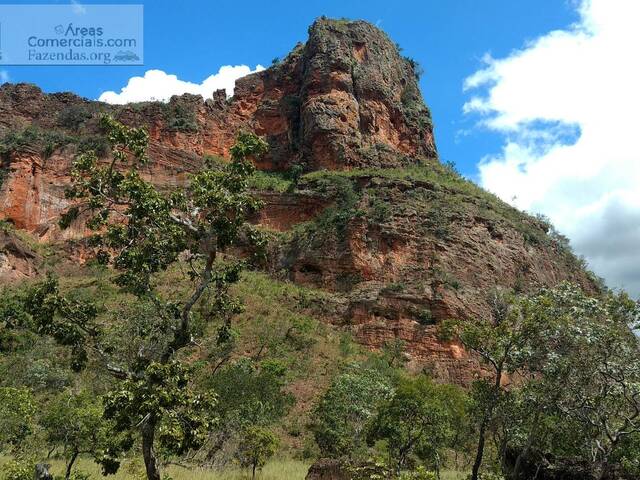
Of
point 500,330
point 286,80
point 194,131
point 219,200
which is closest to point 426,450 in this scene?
point 500,330

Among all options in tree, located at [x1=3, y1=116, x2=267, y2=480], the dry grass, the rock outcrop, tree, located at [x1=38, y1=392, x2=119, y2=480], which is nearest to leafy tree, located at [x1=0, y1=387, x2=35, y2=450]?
tree, located at [x1=38, y1=392, x2=119, y2=480]

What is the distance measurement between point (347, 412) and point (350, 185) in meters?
24.2

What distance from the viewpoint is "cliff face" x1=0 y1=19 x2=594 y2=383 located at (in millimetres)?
34875

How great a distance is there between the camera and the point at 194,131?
170 feet

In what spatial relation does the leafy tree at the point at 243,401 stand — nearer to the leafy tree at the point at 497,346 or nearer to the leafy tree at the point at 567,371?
the leafy tree at the point at 497,346

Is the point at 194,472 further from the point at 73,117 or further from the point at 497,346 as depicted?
the point at 73,117

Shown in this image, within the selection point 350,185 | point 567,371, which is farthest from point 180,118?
point 567,371

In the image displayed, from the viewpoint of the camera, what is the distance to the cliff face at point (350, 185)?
3488 cm

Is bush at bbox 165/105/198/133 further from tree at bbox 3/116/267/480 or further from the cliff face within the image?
tree at bbox 3/116/267/480

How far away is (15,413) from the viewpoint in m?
13.5

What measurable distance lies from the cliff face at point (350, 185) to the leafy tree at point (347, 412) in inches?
404

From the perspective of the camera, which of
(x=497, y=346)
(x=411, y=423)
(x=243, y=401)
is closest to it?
(x=497, y=346)

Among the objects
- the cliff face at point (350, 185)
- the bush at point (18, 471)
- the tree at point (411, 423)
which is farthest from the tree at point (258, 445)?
the cliff face at point (350, 185)

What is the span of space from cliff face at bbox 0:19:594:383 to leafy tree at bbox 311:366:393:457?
1027 centimetres
